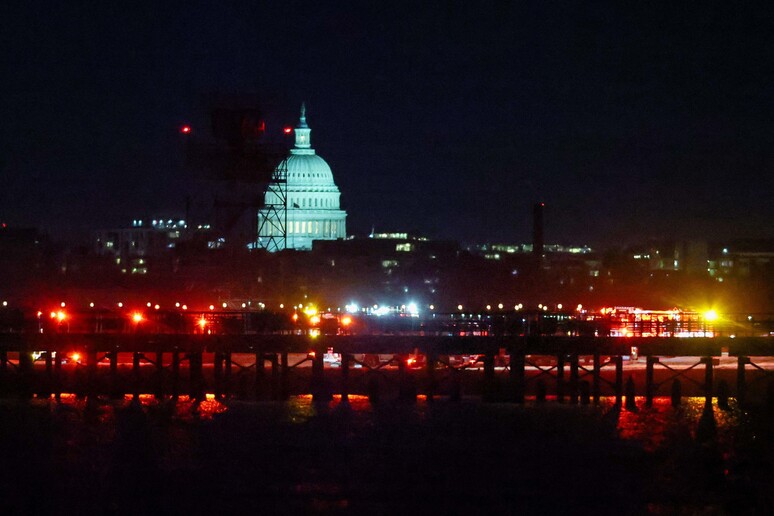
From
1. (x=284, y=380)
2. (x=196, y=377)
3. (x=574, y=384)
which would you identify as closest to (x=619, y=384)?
(x=574, y=384)

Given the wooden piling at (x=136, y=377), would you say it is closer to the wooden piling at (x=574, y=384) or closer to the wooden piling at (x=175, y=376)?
the wooden piling at (x=175, y=376)

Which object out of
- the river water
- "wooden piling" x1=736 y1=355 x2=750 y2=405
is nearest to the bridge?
"wooden piling" x1=736 y1=355 x2=750 y2=405

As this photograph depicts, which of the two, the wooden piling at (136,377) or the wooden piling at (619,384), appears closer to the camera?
the wooden piling at (619,384)

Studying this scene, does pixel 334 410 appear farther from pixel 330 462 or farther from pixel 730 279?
pixel 730 279

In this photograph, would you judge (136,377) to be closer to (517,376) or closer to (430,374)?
(430,374)

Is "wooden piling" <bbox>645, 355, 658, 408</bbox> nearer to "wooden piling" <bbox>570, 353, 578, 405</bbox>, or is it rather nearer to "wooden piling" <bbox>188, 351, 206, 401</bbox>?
"wooden piling" <bbox>570, 353, 578, 405</bbox>

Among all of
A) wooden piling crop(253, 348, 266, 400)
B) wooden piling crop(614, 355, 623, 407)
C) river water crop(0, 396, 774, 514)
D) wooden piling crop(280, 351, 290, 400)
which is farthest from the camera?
wooden piling crop(253, 348, 266, 400)

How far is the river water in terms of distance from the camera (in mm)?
48094

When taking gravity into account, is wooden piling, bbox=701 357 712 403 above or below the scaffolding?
below

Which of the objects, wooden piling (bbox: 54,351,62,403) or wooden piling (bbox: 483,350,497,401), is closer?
wooden piling (bbox: 483,350,497,401)

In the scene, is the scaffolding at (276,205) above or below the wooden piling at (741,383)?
above

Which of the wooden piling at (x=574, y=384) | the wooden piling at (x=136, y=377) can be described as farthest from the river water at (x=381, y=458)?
the wooden piling at (x=136, y=377)

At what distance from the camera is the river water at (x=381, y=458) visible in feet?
158

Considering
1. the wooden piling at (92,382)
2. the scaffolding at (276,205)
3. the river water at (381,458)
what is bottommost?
the river water at (381,458)
